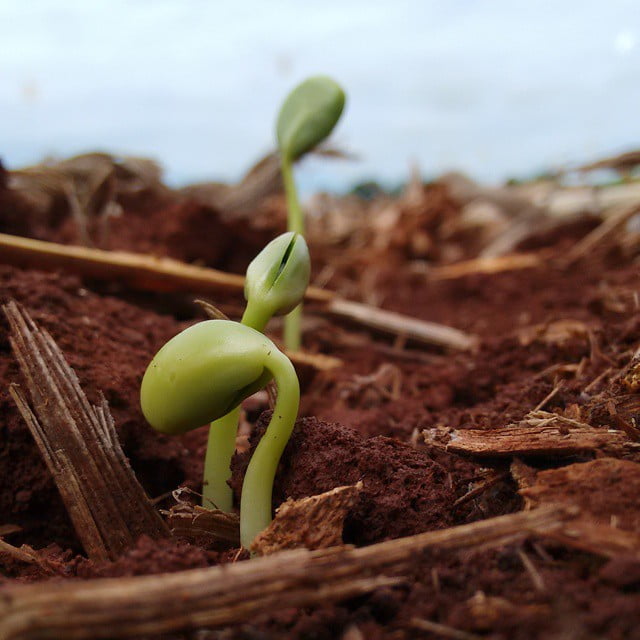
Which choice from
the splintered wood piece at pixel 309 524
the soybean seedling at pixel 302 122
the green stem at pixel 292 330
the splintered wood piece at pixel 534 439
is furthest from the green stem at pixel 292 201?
the splintered wood piece at pixel 309 524

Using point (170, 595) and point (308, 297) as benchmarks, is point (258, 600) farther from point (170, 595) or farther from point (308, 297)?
point (308, 297)

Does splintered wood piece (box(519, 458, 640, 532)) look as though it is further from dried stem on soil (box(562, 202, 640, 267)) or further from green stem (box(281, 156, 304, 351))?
dried stem on soil (box(562, 202, 640, 267))

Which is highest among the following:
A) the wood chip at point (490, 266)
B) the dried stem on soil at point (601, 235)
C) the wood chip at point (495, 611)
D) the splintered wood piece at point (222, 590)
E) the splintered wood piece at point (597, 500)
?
the splintered wood piece at point (222, 590)

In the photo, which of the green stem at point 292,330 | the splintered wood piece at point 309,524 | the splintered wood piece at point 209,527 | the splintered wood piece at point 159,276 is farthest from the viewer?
the green stem at point 292,330

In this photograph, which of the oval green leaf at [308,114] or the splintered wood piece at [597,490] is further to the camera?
the oval green leaf at [308,114]

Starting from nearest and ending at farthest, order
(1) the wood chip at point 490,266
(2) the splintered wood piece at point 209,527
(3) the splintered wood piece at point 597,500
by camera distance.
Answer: (3) the splintered wood piece at point 597,500 → (2) the splintered wood piece at point 209,527 → (1) the wood chip at point 490,266

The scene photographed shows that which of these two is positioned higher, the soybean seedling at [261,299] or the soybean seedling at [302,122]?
the soybean seedling at [302,122]

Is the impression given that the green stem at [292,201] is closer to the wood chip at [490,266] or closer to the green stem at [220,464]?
the green stem at [220,464]

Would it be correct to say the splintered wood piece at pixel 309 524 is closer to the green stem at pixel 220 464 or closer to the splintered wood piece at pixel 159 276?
the green stem at pixel 220 464
